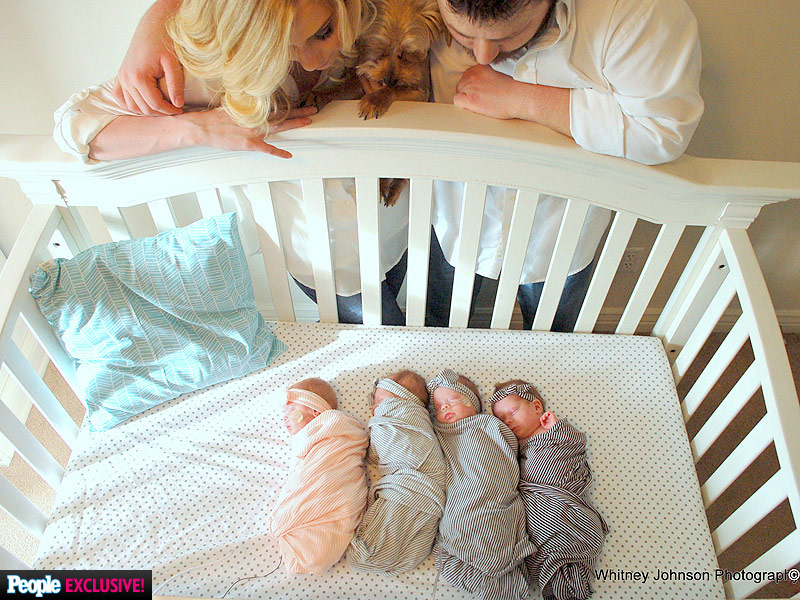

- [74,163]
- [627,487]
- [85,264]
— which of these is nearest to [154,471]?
[85,264]

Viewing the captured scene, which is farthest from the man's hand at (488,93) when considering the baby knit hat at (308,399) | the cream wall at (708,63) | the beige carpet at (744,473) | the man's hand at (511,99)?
the beige carpet at (744,473)

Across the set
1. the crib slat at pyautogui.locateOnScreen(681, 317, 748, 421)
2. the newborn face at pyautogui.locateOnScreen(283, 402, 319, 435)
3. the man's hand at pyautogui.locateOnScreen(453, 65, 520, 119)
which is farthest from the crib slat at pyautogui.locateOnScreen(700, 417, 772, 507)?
the newborn face at pyautogui.locateOnScreen(283, 402, 319, 435)

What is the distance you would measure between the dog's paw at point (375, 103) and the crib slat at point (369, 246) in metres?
0.13

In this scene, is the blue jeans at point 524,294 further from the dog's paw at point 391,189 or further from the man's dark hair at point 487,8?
the man's dark hair at point 487,8

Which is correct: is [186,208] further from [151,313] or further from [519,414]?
[519,414]

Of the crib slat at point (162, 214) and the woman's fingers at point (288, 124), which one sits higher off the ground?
the woman's fingers at point (288, 124)

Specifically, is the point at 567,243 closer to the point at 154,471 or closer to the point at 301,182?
the point at 301,182

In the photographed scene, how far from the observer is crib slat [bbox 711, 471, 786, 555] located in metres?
0.97

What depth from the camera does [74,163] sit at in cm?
104

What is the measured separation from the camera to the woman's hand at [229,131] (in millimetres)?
978

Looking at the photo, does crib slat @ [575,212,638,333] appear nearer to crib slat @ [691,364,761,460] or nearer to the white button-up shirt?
the white button-up shirt

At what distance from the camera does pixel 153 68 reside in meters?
0.96

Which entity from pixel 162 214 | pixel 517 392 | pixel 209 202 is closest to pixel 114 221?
pixel 162 214

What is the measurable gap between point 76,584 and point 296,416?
45 cm
